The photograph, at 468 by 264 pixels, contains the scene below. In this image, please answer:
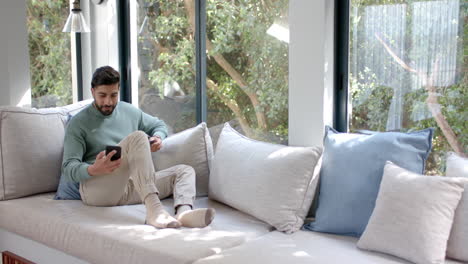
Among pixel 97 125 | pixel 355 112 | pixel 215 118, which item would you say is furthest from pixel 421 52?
pixel 97 125

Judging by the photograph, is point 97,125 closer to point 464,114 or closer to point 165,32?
point 165,32

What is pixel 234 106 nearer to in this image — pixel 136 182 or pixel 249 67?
pixel 249 67

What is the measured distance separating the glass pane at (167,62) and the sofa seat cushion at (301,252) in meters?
1.73

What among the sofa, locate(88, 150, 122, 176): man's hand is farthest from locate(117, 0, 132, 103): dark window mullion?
locate(88, 150, 122, 176): man's hand

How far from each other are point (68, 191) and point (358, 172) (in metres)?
1.78

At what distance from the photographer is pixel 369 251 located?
2.27 metres

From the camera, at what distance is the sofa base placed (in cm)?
284

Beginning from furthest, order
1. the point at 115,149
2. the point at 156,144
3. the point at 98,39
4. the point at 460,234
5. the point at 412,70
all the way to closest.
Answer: the point at 98,39, the point at 156,144, the point at 115,149, the point at 412,70, the point at 460,234

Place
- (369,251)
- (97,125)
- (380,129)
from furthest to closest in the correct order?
(97,125) < (380,129) < (369,251)

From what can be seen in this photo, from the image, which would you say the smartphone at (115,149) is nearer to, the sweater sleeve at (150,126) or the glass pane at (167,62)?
the sweater sleeve at (150,126)

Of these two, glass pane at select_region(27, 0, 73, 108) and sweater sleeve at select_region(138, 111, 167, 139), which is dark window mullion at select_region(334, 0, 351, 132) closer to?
sweater sleeve at select_region(138, 111, 167, 139)

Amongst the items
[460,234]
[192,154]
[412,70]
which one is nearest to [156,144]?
[192,154]

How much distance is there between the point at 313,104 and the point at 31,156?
179 centimetres

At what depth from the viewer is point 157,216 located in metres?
2.71
